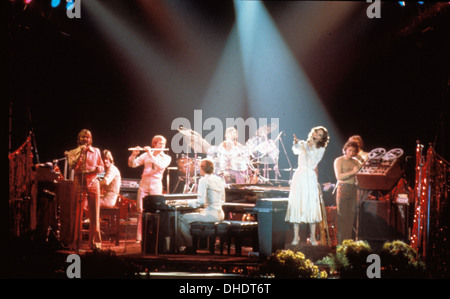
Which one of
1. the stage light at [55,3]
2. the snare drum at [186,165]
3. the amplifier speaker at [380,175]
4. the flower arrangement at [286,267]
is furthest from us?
the snare drum at [186,165]

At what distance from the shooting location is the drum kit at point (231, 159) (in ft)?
32.2

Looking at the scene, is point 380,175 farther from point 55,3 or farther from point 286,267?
point 55,3

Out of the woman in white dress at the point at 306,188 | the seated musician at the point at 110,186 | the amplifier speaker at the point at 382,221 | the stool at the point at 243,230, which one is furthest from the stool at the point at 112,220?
the amplifier speaker at the point at 382,221

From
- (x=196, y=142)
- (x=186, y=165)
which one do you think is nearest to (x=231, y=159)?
(x=196, y=142)

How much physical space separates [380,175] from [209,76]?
543 cm

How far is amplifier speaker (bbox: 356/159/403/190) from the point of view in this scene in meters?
8.07

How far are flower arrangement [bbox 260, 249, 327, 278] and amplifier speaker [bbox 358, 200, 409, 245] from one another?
3.04 metres

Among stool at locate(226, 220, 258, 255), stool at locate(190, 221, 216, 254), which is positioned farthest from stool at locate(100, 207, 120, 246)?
stool at locate(226, 220, 258, 255)

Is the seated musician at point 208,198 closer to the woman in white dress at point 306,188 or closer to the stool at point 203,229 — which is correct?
the stool at point 203,229

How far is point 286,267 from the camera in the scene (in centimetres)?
528

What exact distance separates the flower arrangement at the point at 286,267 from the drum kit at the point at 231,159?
14.0 feet

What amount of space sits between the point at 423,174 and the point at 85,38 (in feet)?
24.1

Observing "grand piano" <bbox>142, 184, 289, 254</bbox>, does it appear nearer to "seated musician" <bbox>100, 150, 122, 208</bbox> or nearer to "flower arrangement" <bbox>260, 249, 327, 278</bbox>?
"seated musician" <bbox>100, 150, 122, 208</bbox>
